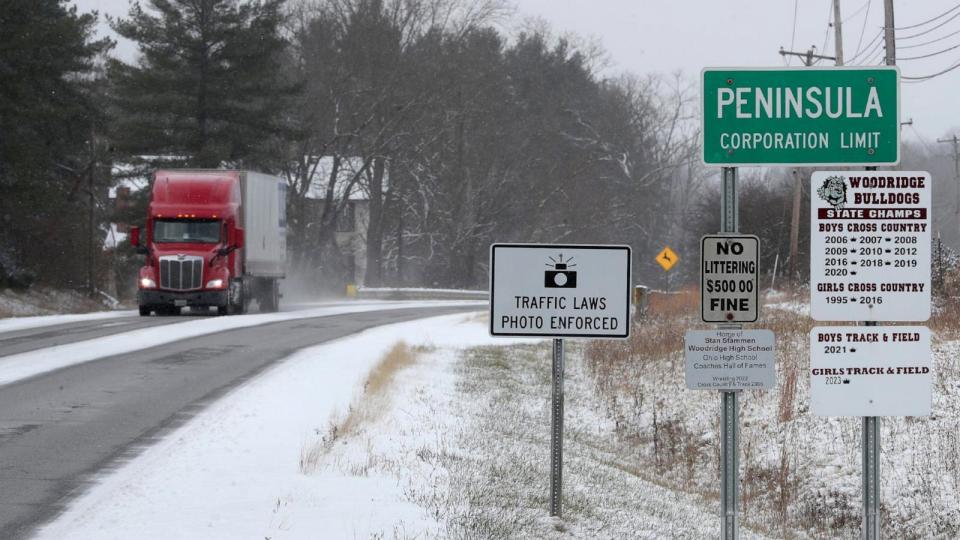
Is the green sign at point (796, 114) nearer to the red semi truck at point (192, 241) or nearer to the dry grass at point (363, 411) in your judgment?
the dry grass at point (363, 411)

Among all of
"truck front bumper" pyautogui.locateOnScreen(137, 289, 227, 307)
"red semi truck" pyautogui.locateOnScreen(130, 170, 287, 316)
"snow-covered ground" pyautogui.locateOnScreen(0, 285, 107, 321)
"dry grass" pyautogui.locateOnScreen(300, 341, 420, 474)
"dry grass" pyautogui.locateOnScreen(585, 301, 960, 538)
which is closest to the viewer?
"dry grass" pyautogui.locateOnScreen(300, 341, 420, 474)

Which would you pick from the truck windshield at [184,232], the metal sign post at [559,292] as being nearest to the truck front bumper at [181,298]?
the truck windshield at [184,232]

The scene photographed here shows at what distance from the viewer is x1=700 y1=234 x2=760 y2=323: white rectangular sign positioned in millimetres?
6820

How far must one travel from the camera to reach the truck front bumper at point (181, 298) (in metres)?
34.9

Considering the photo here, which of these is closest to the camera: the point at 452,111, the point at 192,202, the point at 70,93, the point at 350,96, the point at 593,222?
the point at 192,202

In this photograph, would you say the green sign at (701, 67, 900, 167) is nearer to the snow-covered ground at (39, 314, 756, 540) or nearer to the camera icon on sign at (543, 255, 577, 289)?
the camera icon on sign at (543, 255, 577, 289)

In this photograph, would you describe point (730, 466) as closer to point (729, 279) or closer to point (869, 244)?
point (729, 279)

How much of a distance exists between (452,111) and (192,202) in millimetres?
35922

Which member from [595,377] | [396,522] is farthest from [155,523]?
[595,377]

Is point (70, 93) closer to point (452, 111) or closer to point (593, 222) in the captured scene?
point (452, 111)

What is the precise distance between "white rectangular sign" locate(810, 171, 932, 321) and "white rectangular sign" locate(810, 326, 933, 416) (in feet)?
0.37

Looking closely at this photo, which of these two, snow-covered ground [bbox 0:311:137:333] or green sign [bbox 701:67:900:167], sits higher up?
green sign [bbox 701:67:900:167]

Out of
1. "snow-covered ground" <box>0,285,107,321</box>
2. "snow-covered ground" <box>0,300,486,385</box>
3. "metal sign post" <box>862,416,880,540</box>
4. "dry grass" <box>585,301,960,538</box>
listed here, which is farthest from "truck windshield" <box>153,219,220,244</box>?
"metal sign post" <box>862,416,880,540</box>

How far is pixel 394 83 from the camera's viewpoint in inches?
2547
